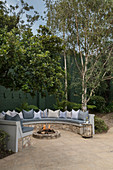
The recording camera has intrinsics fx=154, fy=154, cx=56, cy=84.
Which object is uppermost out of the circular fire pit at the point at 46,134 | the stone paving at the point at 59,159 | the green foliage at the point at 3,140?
the green foliage at the point at 3,140

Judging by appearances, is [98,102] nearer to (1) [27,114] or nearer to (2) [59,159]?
(1) [27,114]

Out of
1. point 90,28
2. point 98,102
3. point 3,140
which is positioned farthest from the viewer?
point 98,102

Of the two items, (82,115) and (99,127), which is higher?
(82,115)

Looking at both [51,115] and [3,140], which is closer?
[3,140]

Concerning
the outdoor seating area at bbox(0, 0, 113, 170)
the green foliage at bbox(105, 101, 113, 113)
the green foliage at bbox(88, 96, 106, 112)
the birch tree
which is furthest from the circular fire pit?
the green foliage at bbox(105, 101, 113, 113)

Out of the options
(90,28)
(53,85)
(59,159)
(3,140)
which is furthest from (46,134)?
(90,28)

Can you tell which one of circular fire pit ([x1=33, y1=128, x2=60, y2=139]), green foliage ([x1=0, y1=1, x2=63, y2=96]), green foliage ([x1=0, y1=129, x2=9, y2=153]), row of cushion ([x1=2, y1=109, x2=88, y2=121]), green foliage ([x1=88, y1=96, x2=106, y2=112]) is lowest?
circular fire pit ([x1=33, y1=128, x2=60, y2=139])

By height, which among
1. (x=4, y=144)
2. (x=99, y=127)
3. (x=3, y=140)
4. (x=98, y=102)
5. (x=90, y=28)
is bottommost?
(x=99, y=127)

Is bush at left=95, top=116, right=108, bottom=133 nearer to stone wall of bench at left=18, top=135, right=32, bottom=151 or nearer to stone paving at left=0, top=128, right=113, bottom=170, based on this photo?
stone paving at left=0, top=128, right=113, bottom=170

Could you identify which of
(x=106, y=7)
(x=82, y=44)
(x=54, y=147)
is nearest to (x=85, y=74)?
(x=82, y=44)

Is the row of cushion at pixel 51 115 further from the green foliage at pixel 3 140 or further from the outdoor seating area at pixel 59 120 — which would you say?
the green foliage at pixel 3 140

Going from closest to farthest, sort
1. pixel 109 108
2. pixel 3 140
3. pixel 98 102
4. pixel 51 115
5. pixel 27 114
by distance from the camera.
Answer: pixel 3 140
pixel 27 114
pixel 51 115
pixel 98 102
pixel 109 108

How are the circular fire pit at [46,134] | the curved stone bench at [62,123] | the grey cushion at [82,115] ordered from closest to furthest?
1. the circular fire pit at [46,134]
2. the curved stone bench at [62,123]
3. the grey cushion at [82,115]

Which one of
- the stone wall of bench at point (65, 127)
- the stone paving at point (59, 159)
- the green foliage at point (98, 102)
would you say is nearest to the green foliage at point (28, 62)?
the stone paving at point (59, 159)
